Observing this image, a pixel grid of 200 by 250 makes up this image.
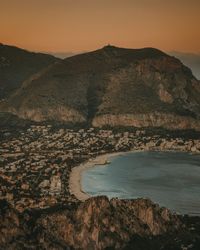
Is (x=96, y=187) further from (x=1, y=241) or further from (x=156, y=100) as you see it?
(x=156, y=100)

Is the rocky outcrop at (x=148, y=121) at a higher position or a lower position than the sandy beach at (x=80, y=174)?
higher

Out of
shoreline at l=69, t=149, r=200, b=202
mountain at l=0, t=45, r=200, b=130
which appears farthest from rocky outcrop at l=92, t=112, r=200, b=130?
shoreline at l=69, t=149, r=200, b=202

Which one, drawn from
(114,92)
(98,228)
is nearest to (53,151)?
(114,92)

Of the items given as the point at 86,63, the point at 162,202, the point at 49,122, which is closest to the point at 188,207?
the point at 162,202

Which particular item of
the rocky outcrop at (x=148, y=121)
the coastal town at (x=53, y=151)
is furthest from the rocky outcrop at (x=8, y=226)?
the rocky outcrop at (x=148, y=121)

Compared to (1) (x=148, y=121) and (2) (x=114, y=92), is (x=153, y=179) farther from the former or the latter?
(2) (x=114, y=92)

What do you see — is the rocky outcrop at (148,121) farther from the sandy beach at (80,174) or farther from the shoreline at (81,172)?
the sandy beach at (80,174)
